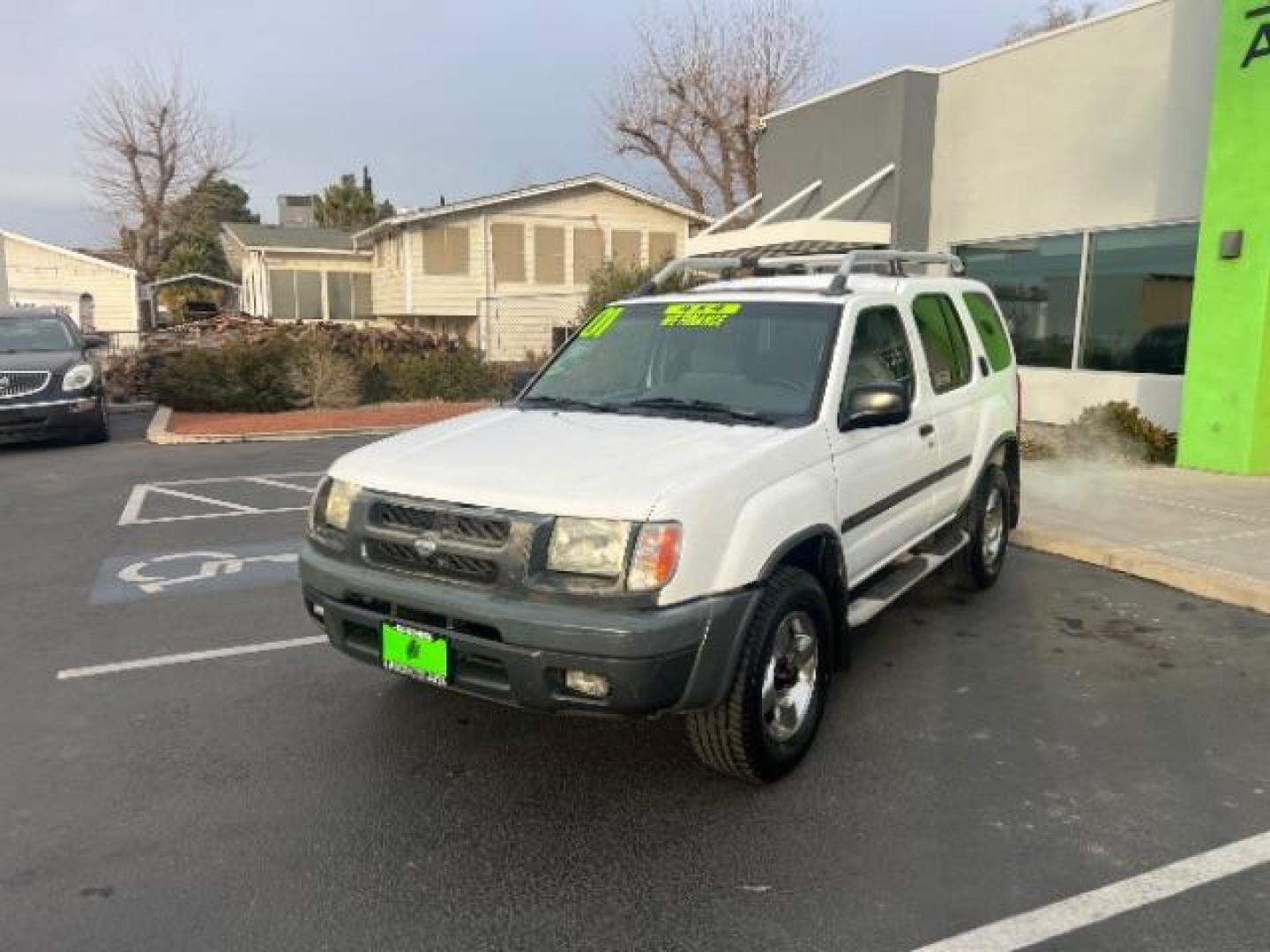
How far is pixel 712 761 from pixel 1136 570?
429 cm

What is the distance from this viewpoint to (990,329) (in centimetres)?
631

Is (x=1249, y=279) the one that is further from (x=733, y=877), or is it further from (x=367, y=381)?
(x=367, y=381)

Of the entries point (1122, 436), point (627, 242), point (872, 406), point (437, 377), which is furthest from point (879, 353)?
point (627, 242)

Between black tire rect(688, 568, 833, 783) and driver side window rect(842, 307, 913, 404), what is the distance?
973 mm

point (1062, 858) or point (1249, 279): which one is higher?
point (1249, 279)

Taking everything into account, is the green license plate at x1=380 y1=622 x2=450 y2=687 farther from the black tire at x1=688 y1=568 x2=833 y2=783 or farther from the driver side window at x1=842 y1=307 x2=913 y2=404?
the driver side window at x1=842 y1=307 x2=913 y2=404

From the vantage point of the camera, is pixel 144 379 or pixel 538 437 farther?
pixel 144 379

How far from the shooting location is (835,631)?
153 inches

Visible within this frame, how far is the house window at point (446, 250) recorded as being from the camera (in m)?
27.5

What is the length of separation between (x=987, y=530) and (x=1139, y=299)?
6751 millimetres

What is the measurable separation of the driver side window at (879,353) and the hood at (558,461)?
0.78m

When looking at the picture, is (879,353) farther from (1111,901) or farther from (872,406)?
(1111,901)

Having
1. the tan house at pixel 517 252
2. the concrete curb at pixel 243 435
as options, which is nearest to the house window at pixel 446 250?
the tan house at pixel 517 252

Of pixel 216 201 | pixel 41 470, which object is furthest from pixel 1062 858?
pixel 216 201
